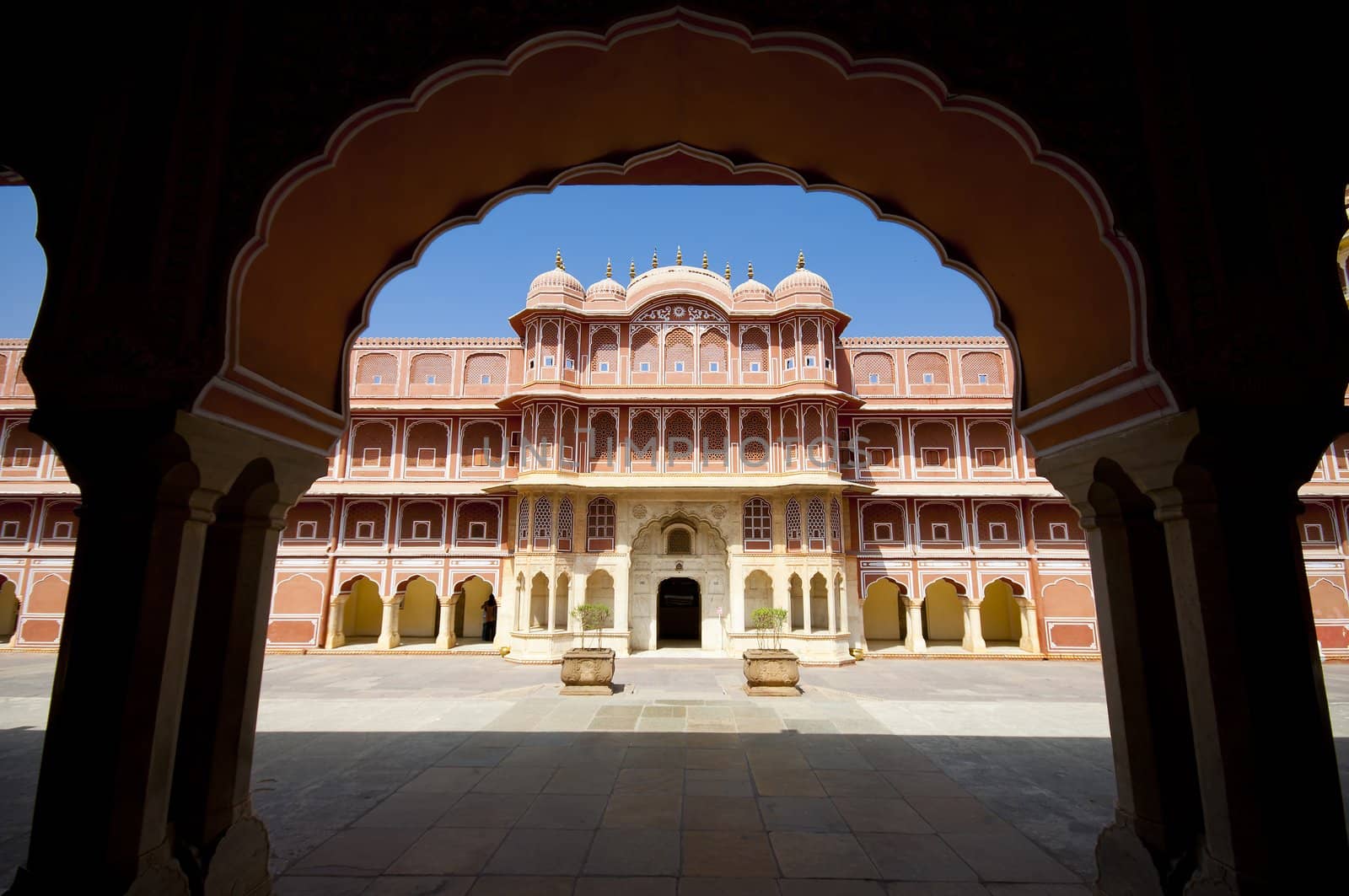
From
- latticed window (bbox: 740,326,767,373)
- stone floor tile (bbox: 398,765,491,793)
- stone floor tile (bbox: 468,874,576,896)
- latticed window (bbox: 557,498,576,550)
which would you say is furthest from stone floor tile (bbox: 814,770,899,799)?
latticed window (bbox: 740,326,767,373)

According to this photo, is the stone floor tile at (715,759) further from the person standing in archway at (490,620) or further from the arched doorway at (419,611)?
the arched doorway at (419,611)

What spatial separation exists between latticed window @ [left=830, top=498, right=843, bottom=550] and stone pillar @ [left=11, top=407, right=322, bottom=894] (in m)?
17.3

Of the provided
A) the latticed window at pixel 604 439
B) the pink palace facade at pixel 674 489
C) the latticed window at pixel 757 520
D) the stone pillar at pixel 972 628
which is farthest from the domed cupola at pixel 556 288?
the stone pillar at pixel 972 628

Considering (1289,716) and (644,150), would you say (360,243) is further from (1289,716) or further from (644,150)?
(1289,716)

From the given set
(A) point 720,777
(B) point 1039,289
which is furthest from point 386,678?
(B) point 1039,289

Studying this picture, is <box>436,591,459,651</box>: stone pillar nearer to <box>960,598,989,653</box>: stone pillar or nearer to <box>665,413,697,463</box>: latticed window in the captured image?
<box>665,413,697,463</box>: latticed window

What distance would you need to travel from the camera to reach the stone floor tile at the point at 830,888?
390cm

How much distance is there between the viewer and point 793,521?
19.1 meters

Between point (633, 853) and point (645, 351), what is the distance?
56.5 ft

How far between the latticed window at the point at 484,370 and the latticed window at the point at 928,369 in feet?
44.0

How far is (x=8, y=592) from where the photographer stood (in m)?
22.0

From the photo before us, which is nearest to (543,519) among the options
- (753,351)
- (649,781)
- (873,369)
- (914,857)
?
(753,351)

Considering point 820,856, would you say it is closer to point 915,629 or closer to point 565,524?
point 565,524

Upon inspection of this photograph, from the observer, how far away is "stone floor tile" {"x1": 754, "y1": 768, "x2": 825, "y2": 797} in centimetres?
579
